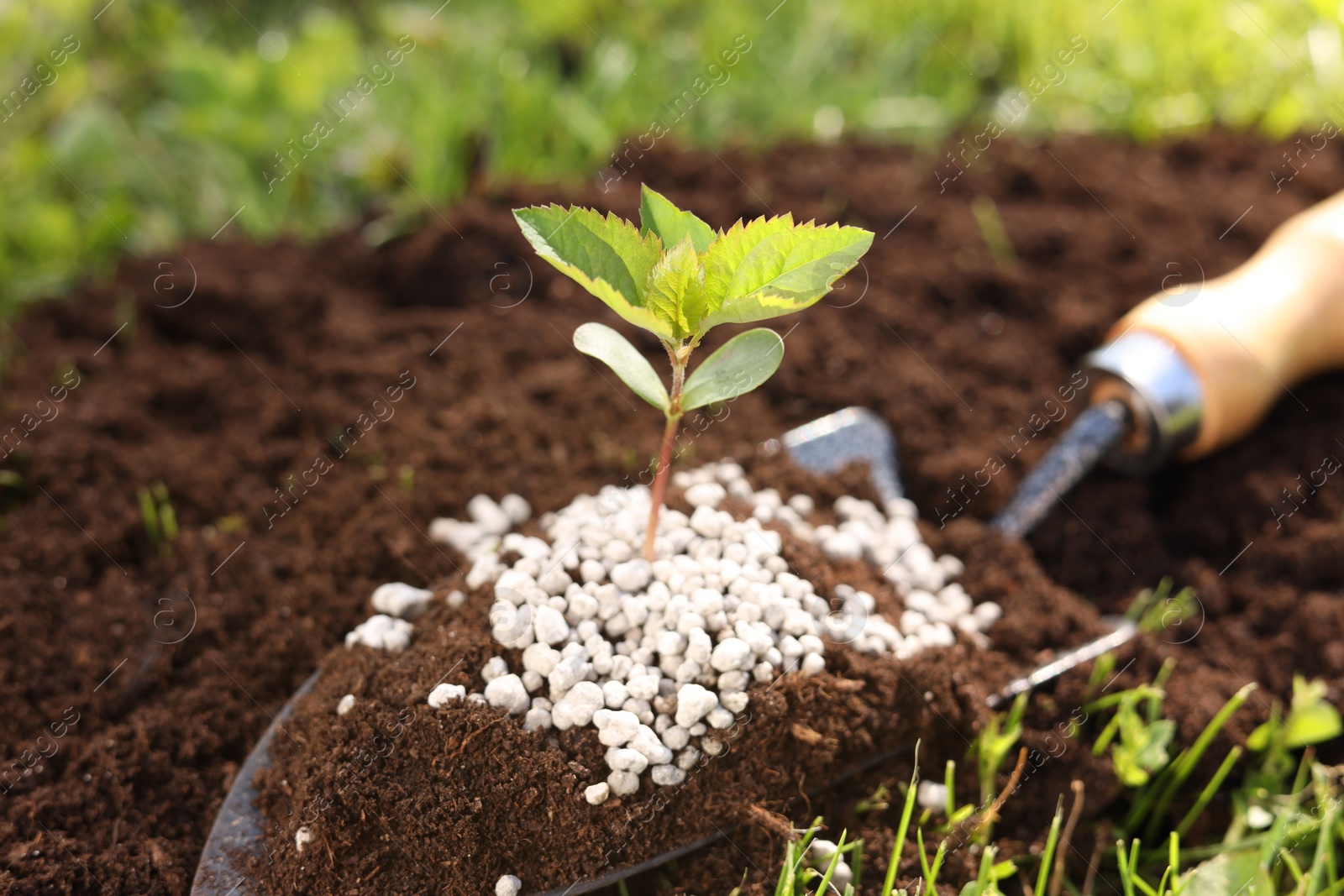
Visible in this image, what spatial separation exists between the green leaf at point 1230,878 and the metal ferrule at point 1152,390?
0.64 metres

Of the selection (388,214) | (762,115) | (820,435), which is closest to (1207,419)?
(820,435)

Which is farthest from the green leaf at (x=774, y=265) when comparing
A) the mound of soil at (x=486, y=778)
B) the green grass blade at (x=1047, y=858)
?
the green grass blade at (x=1047, y=858)

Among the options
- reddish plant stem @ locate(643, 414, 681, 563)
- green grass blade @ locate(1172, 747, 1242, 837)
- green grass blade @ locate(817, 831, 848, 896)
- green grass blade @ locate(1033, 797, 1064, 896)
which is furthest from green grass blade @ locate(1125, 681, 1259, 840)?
reddish plant stem @ locate(643, 414, 681, 563)

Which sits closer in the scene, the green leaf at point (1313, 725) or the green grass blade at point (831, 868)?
the green grass blade at point (831, 868)

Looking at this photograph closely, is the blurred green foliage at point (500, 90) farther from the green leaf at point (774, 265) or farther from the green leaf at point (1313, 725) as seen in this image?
the green leaf at point (1313, 725)

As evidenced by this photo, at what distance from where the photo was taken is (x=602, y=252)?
1.14 metres

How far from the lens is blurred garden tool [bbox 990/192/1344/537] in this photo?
1678mm

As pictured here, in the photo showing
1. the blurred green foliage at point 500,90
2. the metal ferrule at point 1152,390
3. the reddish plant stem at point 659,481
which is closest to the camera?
the reddish plant stem at point 659,481

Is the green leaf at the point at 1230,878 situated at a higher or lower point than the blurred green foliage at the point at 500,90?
lower

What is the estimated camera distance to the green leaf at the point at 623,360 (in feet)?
3.78

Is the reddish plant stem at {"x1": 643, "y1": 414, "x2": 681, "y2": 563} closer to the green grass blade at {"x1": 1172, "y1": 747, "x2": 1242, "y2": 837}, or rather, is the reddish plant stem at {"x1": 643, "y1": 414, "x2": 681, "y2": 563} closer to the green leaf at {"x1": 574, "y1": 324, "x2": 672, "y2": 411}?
the green leaf at {"x1": 574, "y1": 324, "x2": 672, "y2": 411}

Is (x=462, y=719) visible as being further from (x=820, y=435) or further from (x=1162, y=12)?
(x=1162, y=12)

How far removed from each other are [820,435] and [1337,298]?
36.2 inches

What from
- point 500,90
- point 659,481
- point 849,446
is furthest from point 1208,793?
point 500,90
